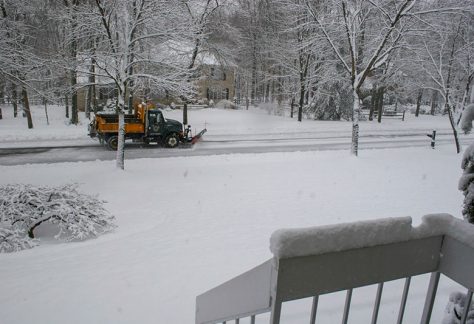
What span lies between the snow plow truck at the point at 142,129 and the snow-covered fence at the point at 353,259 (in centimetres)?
1770

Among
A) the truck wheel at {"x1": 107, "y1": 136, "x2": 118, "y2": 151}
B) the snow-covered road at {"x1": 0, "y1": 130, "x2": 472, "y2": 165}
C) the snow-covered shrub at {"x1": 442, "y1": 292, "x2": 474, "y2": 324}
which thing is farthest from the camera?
the truck wheel at {"x1": 107, "y1": 136, "x2": 118, "y2": 151}

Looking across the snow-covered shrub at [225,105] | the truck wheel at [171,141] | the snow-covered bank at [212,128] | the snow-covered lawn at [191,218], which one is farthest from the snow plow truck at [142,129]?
the snow-covered shrub at [225,105]

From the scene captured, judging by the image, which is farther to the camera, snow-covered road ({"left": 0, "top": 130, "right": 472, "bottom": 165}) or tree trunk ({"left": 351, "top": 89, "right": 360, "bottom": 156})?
tree trunk ({"left": 351, "top": 89, "right": 360, "bottom": 156})

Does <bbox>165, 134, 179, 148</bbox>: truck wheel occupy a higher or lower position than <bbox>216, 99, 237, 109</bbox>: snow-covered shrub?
lower

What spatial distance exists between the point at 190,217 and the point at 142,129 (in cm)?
1067

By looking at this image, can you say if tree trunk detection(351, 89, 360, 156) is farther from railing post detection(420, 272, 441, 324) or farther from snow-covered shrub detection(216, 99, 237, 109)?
snow-covered shrub detection(216, 99, 237, 109)

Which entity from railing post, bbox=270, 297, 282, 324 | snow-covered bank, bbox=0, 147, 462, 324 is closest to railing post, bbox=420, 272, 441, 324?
railing post, bbox=270, 297, 282, 324

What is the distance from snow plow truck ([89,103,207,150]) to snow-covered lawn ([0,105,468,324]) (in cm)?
310

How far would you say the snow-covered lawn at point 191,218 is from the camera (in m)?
4.93

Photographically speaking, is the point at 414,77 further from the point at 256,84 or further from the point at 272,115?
the point at 256,84

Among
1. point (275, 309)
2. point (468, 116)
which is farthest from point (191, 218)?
point (275, 309)

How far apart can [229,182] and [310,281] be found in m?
11.4

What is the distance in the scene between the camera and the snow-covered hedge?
7.27 m

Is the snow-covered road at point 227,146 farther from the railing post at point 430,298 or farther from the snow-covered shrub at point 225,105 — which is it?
the snow-covered shrub at point 225,105
